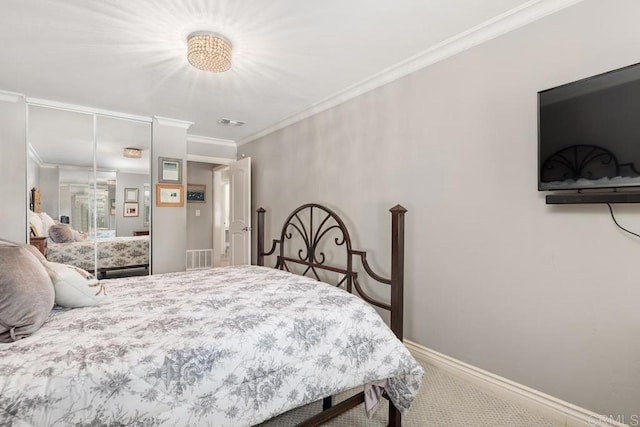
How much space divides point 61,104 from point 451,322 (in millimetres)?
4513

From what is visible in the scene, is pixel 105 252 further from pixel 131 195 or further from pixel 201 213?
pixel 201 213

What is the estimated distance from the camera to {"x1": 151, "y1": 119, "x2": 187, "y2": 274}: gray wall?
4.08 m

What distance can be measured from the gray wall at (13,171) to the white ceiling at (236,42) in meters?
0.27

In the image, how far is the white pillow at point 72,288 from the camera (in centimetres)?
148

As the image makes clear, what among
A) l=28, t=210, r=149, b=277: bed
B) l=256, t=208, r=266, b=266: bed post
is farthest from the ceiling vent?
l=28, t=210, r=149, b=277: bed

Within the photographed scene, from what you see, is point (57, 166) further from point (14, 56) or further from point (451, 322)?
point (451, 322)

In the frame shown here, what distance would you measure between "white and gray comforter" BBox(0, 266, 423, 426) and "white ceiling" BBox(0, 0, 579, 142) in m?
1.69

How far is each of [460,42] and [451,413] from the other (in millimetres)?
2399

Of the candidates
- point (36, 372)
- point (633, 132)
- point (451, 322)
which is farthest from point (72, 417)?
point (633, 132)

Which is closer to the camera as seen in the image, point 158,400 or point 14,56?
point 158,400

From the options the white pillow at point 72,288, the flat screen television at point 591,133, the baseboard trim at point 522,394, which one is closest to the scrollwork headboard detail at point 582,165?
the flat screen television at point 591,133

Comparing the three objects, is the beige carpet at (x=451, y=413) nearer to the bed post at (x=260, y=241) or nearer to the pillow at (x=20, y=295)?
the pillow at (x=20, y=295)

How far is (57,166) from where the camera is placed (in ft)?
11.6

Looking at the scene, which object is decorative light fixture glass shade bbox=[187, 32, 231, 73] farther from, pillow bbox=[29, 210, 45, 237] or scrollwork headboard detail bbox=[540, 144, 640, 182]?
pillow bbox=[29, 210, 45, 237]
